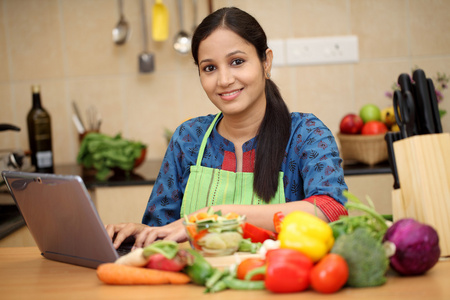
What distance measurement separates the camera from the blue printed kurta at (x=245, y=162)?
137 centimetres

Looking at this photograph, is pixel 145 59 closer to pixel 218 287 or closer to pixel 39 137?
pixel 39 137

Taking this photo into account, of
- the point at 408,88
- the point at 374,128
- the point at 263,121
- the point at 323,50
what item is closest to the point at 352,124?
the point at 374,128

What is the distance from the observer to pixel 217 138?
1.58 m

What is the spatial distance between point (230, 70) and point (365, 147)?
981 mm

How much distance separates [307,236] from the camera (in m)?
0.82

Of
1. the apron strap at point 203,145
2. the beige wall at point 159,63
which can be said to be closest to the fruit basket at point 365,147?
the beige wall at point 159,63

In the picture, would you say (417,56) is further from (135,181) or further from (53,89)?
(53,89)

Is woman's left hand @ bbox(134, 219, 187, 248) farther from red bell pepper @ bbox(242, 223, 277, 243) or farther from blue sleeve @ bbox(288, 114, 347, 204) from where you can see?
blue sleeve @ bbox(288, 114, 347, 204)

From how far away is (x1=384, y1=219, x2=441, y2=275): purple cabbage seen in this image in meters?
0.83

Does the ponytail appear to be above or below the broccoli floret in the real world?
above

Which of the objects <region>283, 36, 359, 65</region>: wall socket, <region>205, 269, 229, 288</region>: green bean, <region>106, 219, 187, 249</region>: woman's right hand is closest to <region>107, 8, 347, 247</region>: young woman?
<region>106, 219, 187, 249</region>: woman's right hand

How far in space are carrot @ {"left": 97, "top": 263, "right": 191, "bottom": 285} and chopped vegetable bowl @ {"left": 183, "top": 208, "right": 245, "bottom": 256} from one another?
0.29 ft

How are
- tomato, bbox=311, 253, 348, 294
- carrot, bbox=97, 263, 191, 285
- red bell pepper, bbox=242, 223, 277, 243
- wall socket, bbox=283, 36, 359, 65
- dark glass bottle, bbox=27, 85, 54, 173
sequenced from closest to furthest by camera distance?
tomato, bbox=311, 253, 348, 294 → carrot, bbox=97, 263, 191, 285 → red bell pepper, bbox=242, 223, 277, 243 → dark glass bottle, bbox=27, 85, 54, 173 → wall socket, bbox=283, 36, 359, 65

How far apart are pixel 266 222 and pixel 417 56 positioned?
1615 millimetres
